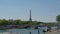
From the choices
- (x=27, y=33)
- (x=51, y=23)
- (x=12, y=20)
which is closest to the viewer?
(x=27, y=33)

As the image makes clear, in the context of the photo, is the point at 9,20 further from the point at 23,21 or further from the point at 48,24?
the point at 48,24

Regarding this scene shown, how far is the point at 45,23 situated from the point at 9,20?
309 cm

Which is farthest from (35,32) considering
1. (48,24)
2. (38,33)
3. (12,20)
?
(12,20)

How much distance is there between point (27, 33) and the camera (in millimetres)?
2441

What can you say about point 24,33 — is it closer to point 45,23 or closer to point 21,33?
point 21,33

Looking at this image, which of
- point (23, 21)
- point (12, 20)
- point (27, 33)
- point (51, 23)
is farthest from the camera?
point (12, 20)

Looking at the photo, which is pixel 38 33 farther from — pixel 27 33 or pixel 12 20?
pixel 12 20

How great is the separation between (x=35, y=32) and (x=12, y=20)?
17.6 ft

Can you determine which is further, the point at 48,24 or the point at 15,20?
the point at 15,20

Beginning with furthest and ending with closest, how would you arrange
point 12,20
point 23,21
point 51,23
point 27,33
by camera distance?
1. point 12,20
2. point 23,21
3. point 51,23
4. point 27,33

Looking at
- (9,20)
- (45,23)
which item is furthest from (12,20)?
(45,23)

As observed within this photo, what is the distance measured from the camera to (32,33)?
8.07ft

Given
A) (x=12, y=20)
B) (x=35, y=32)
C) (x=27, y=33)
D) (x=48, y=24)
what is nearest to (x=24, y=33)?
(x=27, y=33)

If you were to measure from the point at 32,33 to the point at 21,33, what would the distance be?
Result: 0.19m
